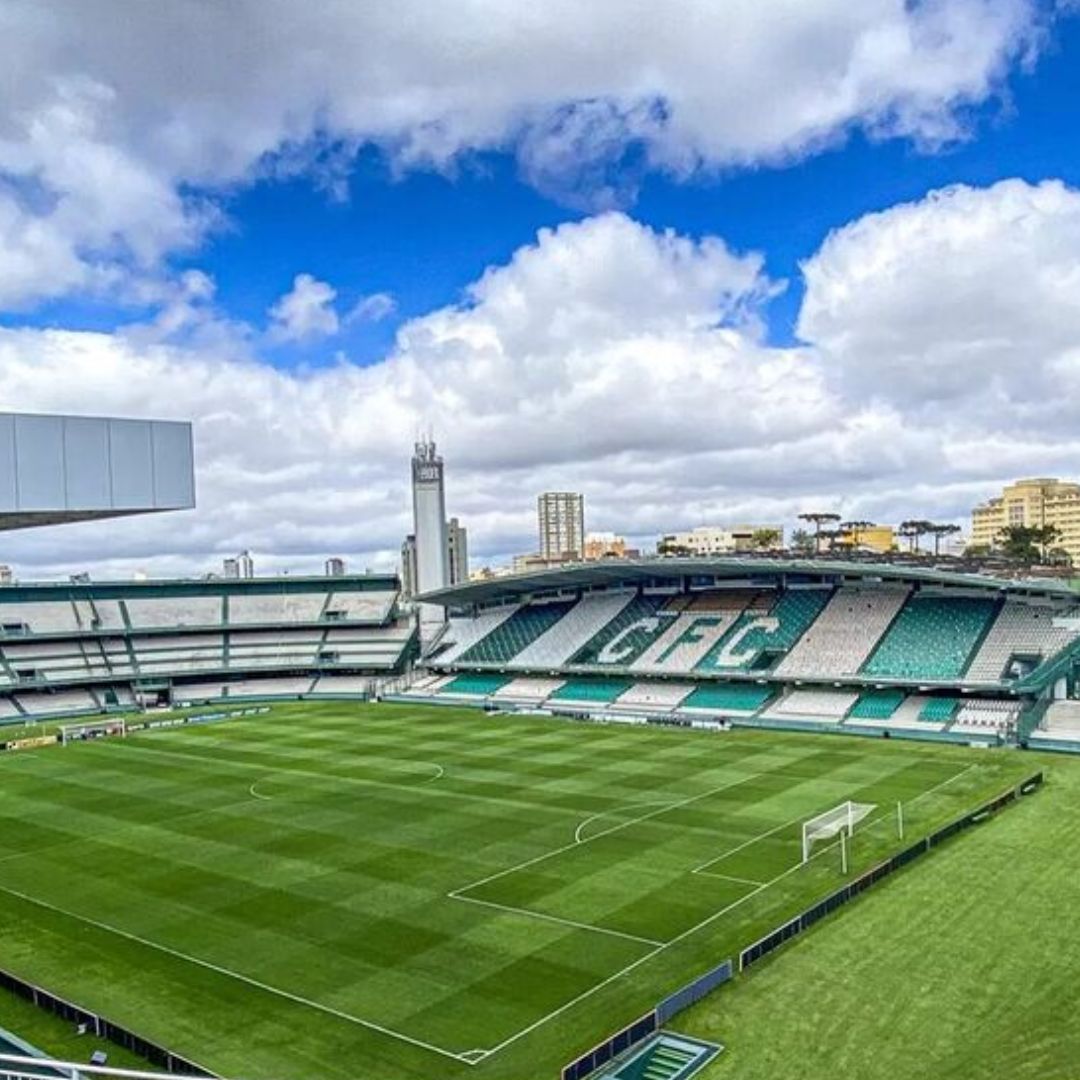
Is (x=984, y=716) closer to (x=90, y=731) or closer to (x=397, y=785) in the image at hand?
(x=397, y=785)

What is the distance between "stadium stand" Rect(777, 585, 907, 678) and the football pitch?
280 inches

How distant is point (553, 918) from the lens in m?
26.8

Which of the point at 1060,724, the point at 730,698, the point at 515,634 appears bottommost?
the point at 1060,724

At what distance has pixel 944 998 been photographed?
2106 cm

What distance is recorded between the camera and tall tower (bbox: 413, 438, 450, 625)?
101 meters

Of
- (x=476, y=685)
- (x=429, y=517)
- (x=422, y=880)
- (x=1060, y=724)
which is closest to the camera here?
(x=422, y=880)

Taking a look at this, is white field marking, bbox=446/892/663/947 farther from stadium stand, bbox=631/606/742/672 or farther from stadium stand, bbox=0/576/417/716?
stadium stand, bbox=0/576/417/716

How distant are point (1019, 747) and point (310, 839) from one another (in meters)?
33.4

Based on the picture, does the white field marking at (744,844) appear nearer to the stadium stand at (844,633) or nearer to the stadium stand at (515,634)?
the stadium stand at (844,633)

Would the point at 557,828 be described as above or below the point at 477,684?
below

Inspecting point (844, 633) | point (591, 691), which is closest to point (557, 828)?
point (844, 633)

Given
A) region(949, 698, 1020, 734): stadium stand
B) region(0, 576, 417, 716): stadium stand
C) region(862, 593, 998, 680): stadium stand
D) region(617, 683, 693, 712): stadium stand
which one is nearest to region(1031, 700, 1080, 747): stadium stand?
region(949, 698, 1020, 734): stadium stand

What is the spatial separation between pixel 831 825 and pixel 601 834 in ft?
25.5

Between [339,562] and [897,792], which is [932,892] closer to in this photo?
[897,792]
